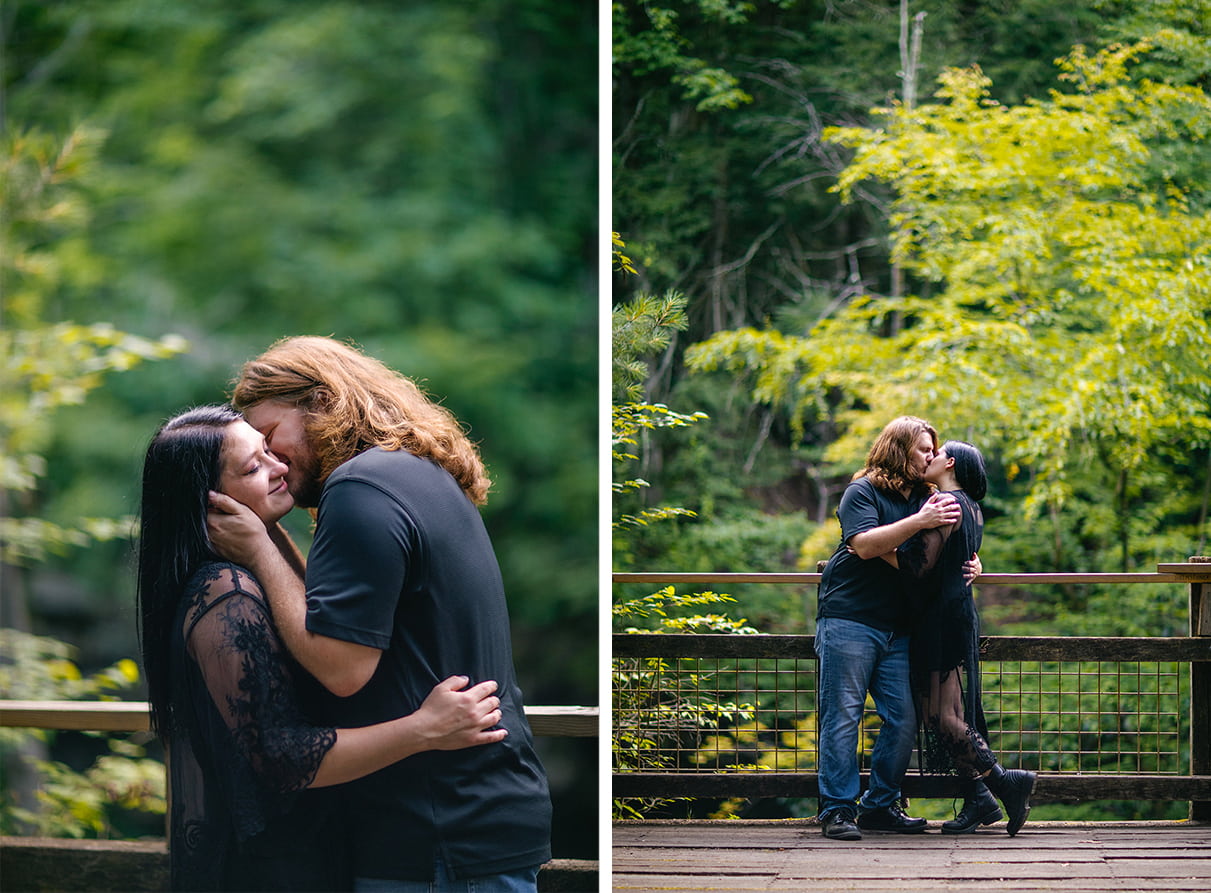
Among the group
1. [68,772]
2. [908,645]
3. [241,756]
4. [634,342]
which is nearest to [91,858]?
[68,772]

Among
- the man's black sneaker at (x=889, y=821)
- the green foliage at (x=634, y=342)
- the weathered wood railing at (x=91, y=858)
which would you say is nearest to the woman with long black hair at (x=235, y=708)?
the weathered wood railing at (x=91, y=858)

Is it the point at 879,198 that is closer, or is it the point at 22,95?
the point at 22,95

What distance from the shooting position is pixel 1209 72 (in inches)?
212

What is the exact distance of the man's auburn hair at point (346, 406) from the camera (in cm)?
161

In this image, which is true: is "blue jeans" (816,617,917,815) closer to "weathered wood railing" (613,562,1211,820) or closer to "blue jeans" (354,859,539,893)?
"weathered wood railing" (613,562,1211,820)

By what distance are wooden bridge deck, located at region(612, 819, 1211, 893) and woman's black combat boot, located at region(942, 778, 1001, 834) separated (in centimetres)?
2

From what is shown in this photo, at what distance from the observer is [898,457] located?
2.54 metres

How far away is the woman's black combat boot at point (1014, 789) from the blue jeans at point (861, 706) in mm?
219

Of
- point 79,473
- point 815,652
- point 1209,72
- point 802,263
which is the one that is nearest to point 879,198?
point 802,263

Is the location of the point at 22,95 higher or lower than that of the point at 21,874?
higher

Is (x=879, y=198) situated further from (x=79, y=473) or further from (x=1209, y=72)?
(x=79, y=473)

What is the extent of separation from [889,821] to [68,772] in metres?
2.43

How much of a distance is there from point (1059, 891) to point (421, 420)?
176cm

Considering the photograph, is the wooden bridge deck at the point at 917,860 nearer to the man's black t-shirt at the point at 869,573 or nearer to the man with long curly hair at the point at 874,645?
the man with long curly hair at the point at 874,645
